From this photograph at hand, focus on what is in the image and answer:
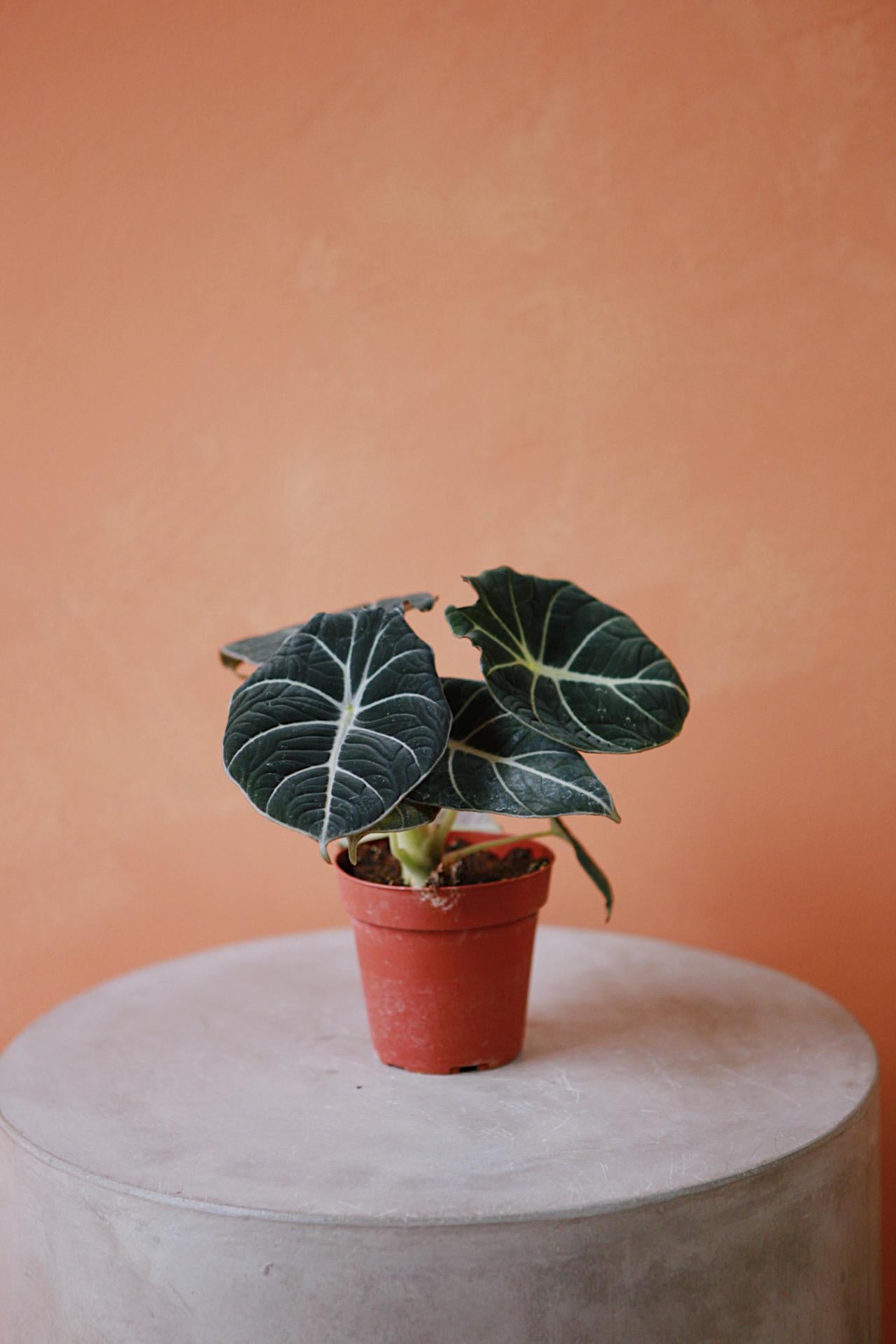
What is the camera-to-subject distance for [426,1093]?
3.34 feet

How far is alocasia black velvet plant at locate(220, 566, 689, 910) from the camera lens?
2.83ft

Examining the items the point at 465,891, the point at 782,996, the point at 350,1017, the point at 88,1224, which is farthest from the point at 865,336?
the point at 88,1224

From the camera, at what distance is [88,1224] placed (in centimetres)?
84

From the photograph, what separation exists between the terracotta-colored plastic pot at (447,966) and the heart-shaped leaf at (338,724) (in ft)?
0.65

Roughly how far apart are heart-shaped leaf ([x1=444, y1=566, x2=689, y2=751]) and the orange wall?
25.4 inches

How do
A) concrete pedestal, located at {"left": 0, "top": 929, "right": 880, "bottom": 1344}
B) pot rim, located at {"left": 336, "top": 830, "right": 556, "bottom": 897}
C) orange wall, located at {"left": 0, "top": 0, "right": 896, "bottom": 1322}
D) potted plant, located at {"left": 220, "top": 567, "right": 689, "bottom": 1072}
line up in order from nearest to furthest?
concrete pedestal, located at {"left": 0, "top": 929, "right": 880, "bottom": 1344} → potted plant, located at {"left": 220, "top": 567, "right": 689, "bottom": 1072} → pot rim, located at {"left": 336, "top": 830, "right": 556, "bottom": 897} → orange wall, located at {"left": 0, "top": 0, "right": 896, "bottom": 1322}

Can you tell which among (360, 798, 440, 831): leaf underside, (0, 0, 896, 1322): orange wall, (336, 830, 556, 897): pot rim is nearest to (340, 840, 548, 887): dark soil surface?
(336, 830, 556, 897): pot rim

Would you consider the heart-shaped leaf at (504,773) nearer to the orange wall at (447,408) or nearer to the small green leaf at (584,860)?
the small green leaf at (584,860)

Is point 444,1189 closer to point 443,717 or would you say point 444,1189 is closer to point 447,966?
point 447,966

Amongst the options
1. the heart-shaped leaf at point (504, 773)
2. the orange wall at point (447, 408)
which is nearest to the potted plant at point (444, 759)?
the heart-shaped leaf at point (504, 773)

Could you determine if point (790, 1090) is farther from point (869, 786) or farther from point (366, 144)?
point (366, 144)

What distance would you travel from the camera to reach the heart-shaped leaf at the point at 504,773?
92 centimetres

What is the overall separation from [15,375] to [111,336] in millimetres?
162

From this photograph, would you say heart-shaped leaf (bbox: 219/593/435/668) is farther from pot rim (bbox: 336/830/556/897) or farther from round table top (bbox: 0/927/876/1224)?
round table top (bbox: 0/927/876/1224)
